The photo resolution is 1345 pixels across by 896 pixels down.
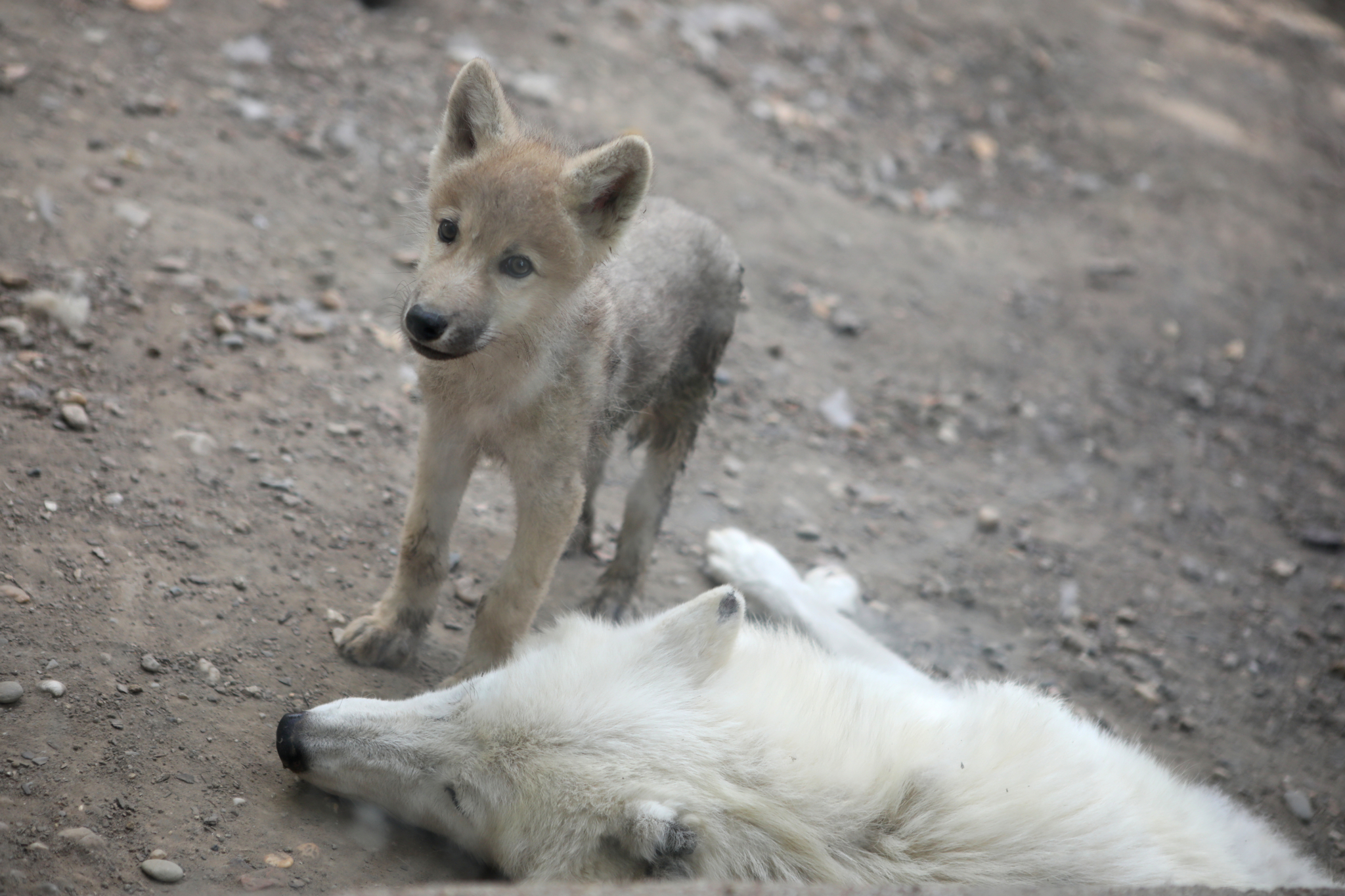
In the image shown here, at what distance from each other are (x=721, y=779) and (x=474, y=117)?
2111 mm

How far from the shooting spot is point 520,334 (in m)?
3.01

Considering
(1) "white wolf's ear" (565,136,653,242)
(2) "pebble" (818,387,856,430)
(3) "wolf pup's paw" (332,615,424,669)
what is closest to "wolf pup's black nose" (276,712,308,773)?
(3) "wolf pup's paw" (332,615,424,669)

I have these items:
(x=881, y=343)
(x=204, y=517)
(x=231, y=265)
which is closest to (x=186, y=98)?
(x=231, y=265)

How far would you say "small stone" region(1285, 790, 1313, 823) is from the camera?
425 centimetres

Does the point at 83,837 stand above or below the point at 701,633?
below

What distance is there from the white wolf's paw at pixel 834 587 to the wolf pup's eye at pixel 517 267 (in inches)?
87.7

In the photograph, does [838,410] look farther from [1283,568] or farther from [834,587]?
[1283,568]

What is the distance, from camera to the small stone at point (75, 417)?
3768 millimetres

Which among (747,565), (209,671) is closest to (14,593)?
(209,671)

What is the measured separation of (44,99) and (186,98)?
0.79m

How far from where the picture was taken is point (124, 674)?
2967 mm

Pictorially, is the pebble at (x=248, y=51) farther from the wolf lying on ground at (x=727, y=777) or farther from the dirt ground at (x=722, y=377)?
the wolf lying on ground at (x=727, y=777)

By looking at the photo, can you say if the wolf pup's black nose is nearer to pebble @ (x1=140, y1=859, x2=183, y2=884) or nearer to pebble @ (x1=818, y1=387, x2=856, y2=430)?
pebble @ (x1=140, y1=859, x2=183, y2=884)

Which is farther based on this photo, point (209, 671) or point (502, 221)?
point (209, 671)
